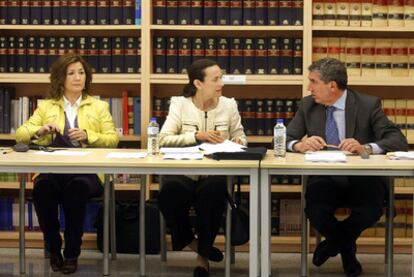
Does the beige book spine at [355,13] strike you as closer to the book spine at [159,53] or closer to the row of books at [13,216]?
the book spine at [159,53]

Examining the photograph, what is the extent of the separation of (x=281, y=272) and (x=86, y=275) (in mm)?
1092

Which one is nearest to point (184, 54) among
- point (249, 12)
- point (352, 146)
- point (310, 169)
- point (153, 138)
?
point (249, 12)

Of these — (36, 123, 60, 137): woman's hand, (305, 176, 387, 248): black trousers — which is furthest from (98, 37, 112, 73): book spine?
(305, 176, 387, 248): black trousers

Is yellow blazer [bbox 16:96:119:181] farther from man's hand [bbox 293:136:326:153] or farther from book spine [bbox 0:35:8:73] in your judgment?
man's hand [bbox 293:136:326:153]

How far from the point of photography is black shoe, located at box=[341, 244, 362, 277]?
165 inches

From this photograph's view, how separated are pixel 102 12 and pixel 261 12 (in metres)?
1.03

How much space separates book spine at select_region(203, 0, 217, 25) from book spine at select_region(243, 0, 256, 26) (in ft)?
0.63

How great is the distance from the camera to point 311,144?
3.94 m

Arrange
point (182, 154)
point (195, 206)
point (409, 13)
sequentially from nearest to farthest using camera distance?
point (182, 154)
point (195, 206)
point (409, 13)

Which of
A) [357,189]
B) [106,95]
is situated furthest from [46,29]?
[357,189]

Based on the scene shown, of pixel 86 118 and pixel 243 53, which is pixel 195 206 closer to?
pixel 86 118

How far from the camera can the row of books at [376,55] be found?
492 centimetres

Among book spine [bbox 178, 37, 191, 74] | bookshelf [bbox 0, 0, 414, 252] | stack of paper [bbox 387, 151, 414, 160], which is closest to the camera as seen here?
stack of paper [bbox 387, 151, 414, 160]

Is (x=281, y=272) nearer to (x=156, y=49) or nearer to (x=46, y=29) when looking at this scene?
(x=156, y=49)
